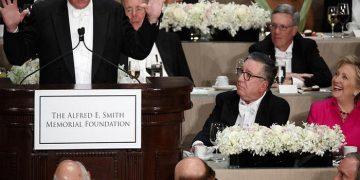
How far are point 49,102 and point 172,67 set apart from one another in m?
3.60

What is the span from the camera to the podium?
12.6 ft

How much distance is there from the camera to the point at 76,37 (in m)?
4.52

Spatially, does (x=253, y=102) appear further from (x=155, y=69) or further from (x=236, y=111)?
(x=155, y=69)

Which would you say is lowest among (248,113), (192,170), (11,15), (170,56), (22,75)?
(192,170)

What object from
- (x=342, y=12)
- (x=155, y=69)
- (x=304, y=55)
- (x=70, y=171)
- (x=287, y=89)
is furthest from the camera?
(x=342, y=12)

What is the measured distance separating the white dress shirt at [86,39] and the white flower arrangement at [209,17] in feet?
9.81

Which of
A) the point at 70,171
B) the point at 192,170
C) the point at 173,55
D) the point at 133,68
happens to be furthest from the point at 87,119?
the point at 173,55

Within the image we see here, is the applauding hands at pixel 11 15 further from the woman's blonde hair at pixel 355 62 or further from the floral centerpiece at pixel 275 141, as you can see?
the woman's blonde hair at pixel 355 62

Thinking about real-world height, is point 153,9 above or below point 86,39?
above

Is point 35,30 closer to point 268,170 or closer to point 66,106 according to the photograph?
point 66,106

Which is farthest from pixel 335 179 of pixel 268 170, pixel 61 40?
pixel 61 40

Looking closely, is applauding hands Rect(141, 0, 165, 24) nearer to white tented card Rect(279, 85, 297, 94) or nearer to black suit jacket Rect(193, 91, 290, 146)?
black suit jacket Rect(193, 91, 290, 146)

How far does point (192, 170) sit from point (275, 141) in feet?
2.92

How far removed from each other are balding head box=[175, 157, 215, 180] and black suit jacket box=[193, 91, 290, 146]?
1.72 meters
